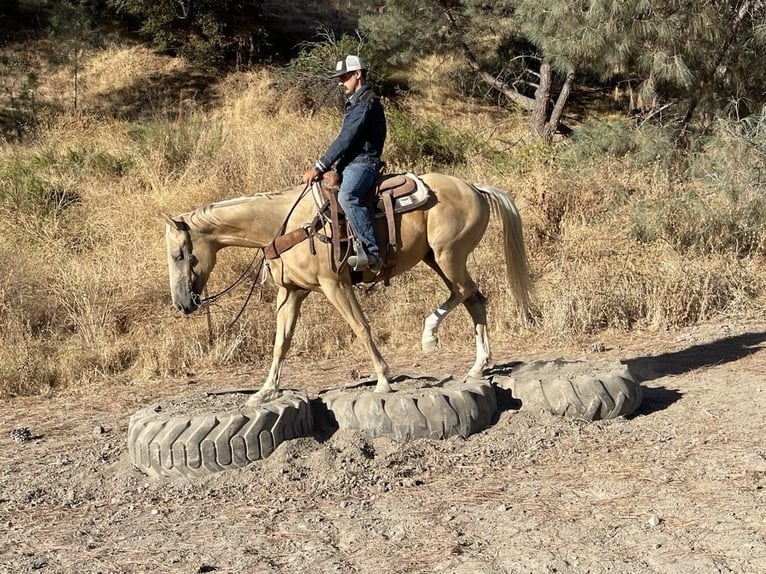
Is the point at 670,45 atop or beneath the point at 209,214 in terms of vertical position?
atop

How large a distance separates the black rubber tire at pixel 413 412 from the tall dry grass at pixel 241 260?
7.56 ft

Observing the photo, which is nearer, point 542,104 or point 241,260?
point 241,260

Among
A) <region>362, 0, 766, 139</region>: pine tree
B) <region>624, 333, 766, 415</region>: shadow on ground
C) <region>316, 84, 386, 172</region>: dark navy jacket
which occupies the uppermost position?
<region>362, 0, 766, 139</region>: pine tree

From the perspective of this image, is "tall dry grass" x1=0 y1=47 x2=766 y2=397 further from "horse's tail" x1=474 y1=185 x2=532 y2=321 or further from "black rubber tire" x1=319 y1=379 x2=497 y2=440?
Result: "black rubber tire" x1=319 y1=379 x2=497 y2=440

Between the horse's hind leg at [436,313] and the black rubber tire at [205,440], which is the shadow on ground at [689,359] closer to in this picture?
the horse's hind leg at [436,313]

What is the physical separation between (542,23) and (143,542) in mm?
12120

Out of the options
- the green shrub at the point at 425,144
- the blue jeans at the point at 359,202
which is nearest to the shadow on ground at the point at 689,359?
the blue jeans at the point at 359,202

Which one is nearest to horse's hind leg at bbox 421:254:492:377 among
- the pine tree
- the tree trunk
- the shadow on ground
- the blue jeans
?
the blue jeans

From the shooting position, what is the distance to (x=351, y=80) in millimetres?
5551

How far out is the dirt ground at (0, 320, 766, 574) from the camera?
3.87 metres

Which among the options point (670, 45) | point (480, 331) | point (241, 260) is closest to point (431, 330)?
point (480, 331)

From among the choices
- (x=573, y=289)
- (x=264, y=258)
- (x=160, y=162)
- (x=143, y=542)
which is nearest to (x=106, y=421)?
(x=264, y=258)

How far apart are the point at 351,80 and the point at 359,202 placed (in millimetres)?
862

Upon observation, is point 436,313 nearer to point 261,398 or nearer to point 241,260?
point 261,398
